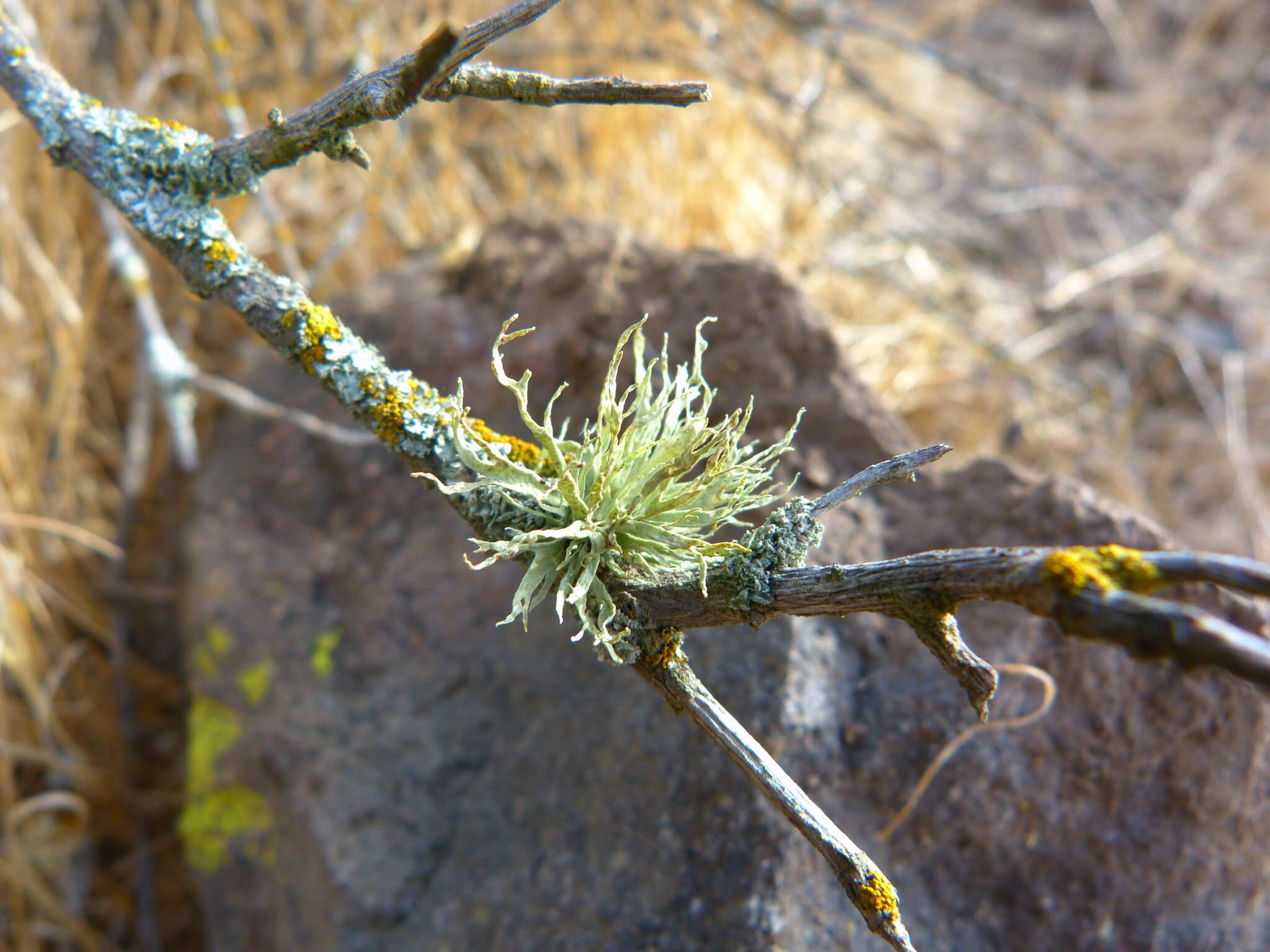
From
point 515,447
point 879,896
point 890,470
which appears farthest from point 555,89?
point 879,896

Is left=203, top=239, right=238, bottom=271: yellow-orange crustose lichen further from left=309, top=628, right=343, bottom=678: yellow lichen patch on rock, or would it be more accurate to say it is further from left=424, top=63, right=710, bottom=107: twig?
left=309, top=628, right=343, bottom=678: yellow lichen patch on rock

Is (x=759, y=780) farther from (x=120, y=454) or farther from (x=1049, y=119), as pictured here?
(x=1049, y=119)

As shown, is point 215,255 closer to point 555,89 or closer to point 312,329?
point 312,329

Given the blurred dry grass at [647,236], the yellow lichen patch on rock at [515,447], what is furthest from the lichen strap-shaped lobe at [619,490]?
the blurred dry grass at [647,236]

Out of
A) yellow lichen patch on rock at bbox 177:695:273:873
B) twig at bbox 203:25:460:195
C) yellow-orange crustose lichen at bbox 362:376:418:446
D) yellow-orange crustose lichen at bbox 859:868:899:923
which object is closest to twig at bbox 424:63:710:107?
twig at bbox 203:25:460:195

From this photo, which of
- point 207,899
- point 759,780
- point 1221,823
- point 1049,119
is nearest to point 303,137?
point 759,780

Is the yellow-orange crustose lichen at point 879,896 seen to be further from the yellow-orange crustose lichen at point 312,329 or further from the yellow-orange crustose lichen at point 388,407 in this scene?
the yellow-orange crustose lichen at point 312,329
